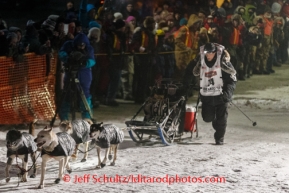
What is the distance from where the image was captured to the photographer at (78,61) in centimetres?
1059

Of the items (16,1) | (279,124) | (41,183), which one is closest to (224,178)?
(41,183)

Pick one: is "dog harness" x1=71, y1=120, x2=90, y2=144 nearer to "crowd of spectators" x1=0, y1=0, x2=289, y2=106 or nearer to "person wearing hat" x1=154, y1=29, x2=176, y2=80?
"crowd of spectators" x1=0, y1=0, x2=289, y2=106

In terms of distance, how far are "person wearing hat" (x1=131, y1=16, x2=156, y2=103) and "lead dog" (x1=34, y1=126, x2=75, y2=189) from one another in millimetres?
6911

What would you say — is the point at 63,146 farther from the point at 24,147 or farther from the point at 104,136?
the point at 104,136

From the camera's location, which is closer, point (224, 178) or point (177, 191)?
point (177, 191)

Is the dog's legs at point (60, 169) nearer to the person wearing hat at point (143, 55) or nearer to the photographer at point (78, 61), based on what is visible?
the photographer at point (78, 61)

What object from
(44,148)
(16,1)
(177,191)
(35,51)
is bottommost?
(177,191)

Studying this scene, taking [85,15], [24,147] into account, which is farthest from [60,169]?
[85,15]

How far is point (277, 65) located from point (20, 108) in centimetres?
1260

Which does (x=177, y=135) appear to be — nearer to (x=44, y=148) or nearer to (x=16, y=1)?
(x=44, y=148)

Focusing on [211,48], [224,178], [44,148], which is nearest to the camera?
[44,148]

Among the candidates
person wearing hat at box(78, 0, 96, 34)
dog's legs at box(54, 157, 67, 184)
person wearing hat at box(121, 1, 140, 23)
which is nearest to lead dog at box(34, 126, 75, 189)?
dog's legs at box(54, 157, 67, 184)

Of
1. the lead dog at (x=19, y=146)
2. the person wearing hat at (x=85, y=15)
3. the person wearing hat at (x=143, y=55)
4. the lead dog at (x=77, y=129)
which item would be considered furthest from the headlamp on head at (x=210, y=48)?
the person wearing hat at (x=85, y=15)

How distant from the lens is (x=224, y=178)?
8109mm
